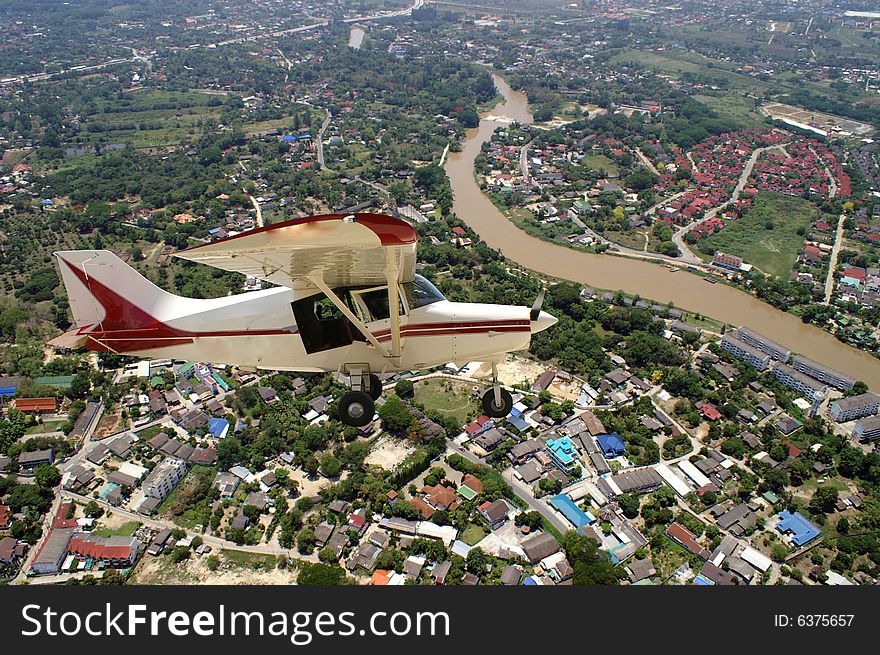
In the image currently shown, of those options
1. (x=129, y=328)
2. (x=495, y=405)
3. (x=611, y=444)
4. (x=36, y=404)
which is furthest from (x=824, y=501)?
(x=36, y=404)

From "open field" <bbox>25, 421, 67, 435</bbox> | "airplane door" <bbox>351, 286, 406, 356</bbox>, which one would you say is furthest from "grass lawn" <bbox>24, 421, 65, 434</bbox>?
"airplane door" <bbox>351, 286, 406, 356</bbox>

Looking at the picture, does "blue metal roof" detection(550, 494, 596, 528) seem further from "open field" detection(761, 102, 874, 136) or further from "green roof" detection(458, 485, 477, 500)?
"open field" detection(761, 102, 874, 136)

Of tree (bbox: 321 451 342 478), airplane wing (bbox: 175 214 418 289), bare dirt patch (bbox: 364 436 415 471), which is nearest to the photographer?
airplane wing (bbox: 175 214 418 289)

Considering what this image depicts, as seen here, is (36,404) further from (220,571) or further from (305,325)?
(305,325)

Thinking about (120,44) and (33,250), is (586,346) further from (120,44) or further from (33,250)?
(120,44)

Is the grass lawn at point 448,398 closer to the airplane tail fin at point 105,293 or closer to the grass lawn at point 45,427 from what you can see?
the grass lawn at point 45,427

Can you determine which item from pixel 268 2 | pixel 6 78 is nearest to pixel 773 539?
pixel 6 78
